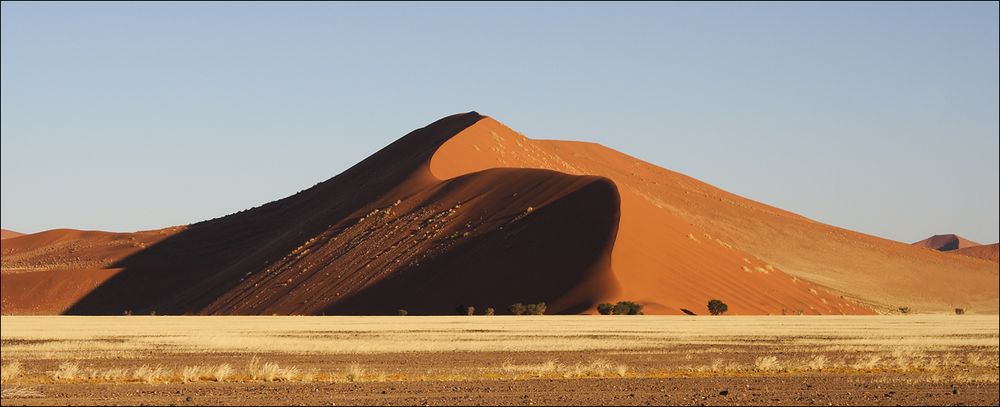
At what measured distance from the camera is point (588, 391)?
23266mm

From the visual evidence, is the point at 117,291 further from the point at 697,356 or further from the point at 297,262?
the point at 697,356

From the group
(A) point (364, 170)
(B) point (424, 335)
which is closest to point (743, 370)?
(B) point (424, 335)

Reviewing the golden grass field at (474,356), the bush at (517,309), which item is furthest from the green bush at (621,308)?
the golden grass field at (474,356)

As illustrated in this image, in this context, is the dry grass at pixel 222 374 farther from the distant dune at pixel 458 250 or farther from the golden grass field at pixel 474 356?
the distant dune at pixel 458 250

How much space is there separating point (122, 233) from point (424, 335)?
103075 mm

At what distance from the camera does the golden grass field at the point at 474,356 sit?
996 inches

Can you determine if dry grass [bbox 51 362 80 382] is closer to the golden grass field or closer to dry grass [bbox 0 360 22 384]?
the golden grass field

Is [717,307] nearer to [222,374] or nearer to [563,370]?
[563,370]

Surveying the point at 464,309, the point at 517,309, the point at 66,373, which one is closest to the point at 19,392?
the point at 66,373

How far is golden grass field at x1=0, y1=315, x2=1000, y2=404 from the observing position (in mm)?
25297

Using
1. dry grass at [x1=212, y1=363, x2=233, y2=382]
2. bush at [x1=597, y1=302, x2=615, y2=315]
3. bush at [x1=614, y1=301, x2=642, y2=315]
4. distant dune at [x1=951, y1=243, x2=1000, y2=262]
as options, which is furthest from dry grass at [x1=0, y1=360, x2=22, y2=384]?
bush at [x1=597, y1=302, x2=615, y2=315]

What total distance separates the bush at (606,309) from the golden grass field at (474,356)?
20.5 meters

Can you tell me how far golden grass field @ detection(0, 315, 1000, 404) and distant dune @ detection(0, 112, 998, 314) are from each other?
556 inches

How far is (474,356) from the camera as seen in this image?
3344cm
